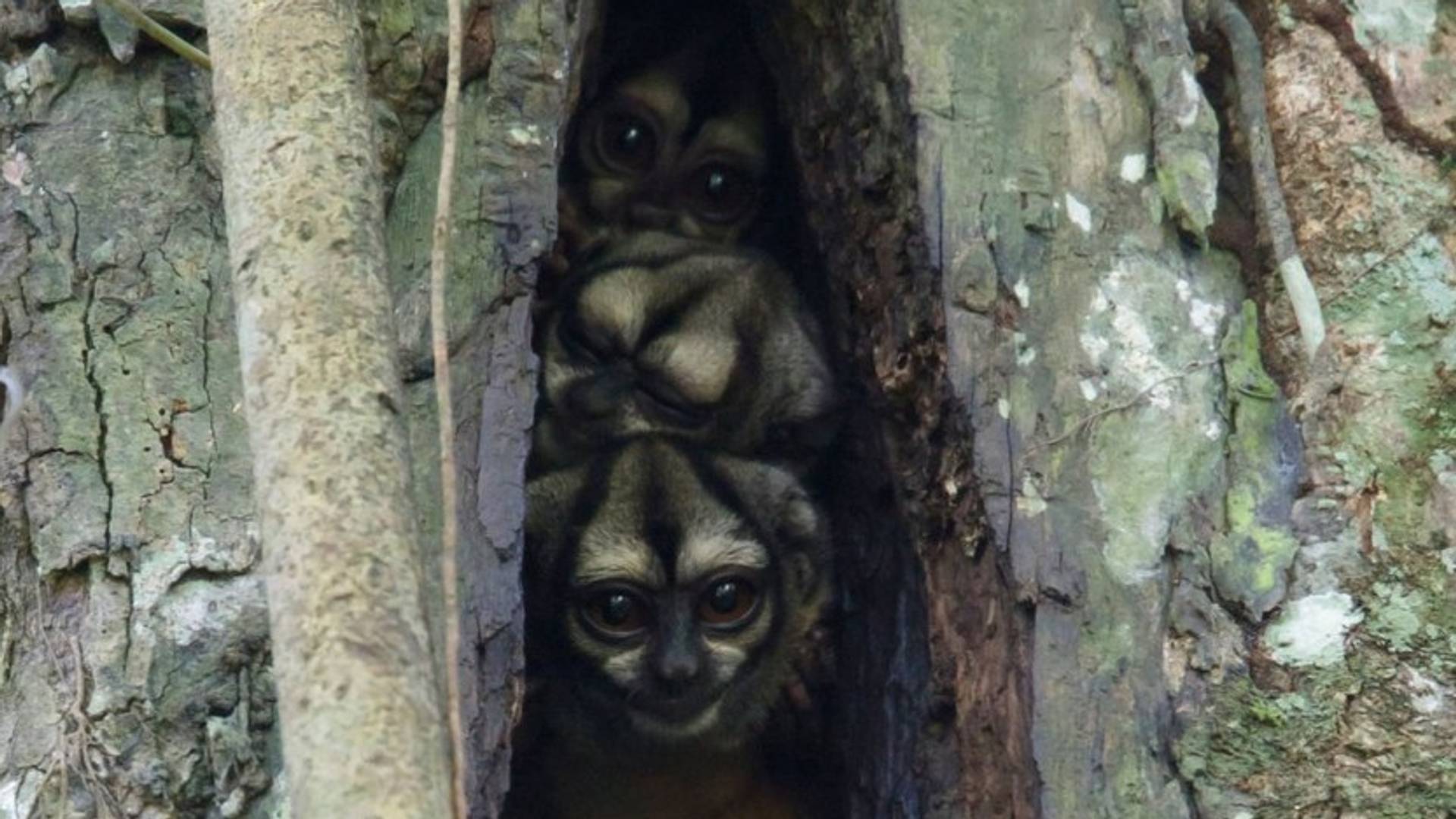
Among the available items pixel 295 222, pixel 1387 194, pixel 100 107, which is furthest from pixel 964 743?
pixel 100 107

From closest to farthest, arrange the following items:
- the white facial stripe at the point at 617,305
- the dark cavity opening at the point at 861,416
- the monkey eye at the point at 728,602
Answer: the dark cavity opening at the point at 861,416, the monkey eye at the point at 728,602, the white facial stripe at the point at 617,305

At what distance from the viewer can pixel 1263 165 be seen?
3.96m

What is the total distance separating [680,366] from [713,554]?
0.55m

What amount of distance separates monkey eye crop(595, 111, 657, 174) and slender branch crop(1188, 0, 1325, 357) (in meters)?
2.01

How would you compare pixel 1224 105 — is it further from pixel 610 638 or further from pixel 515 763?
pixel 515 763

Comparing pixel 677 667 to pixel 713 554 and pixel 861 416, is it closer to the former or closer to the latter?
pixel 713 554

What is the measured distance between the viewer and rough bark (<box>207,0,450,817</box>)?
7.45 feet

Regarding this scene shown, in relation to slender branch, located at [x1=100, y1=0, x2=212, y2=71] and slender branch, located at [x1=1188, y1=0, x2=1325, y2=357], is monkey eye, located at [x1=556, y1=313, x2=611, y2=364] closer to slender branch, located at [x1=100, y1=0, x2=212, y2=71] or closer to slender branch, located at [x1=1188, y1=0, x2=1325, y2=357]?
slender branch, located at [x1=100, y1=0, x2=212, y2=71]

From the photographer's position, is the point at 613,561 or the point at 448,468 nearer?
the point at 448,468

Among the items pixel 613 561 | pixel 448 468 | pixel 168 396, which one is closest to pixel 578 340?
pixel 613 561

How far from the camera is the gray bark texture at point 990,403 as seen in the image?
344 cm

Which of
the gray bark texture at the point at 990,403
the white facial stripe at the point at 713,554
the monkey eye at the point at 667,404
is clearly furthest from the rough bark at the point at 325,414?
the monkey eye at the point at 667,404

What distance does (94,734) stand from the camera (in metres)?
3.40

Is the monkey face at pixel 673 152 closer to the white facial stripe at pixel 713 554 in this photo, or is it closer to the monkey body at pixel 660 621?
the monkey body at pixel 660 621
